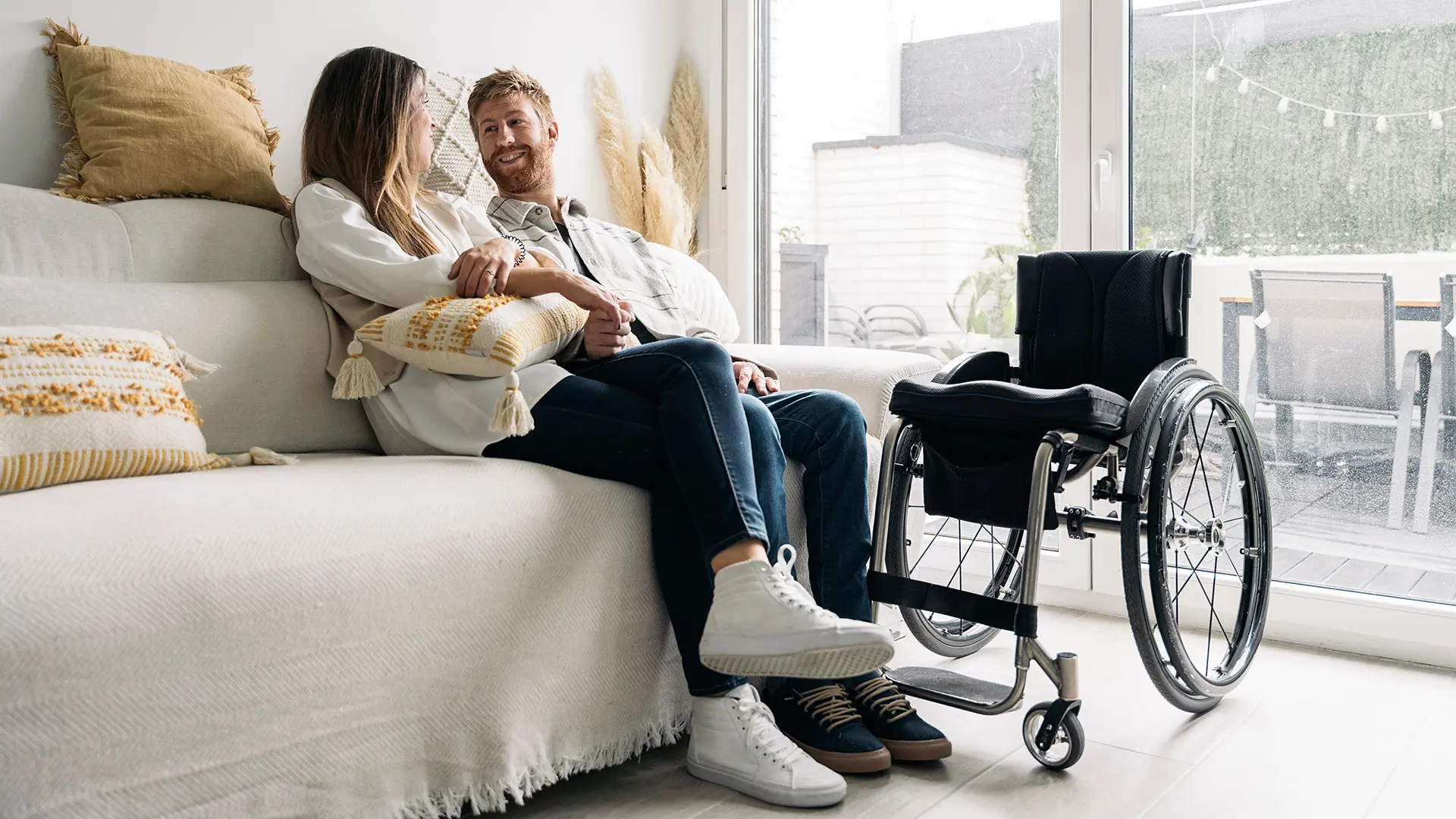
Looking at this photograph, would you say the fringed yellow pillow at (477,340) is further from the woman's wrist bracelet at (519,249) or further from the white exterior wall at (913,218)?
the white exterior wall at (913,218)

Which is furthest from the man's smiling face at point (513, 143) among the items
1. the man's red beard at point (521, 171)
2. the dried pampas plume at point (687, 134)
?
the dried pampas plume at point (687, 134)

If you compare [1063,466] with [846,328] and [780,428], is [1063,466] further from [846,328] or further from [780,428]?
[846,328]

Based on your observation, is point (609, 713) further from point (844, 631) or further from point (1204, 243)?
point (1204, 243)

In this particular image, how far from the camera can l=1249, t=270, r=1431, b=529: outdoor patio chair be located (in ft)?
7.98

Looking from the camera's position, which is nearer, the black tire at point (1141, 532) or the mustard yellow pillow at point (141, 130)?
the black tire at point (1141, 532)

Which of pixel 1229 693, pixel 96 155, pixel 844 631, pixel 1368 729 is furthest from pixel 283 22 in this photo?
pixel 1368 729

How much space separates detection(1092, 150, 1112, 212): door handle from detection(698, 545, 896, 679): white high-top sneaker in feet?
5.20

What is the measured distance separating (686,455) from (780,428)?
14.4 inches

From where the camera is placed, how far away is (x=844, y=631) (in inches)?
59.2

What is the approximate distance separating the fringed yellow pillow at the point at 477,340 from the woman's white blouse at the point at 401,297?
3cm

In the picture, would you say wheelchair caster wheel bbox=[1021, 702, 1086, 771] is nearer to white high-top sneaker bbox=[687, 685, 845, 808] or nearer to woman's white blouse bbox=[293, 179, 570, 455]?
white high-top sneaker bbox=[687, 685, 845, 808]

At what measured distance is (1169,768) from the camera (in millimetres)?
1783

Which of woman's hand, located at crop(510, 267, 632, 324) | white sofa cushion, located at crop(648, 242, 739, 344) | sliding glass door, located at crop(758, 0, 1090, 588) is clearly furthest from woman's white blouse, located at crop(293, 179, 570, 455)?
sliding glass door, located at crop(758, 0, 1090, 588)

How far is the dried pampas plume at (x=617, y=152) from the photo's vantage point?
3189 mm
